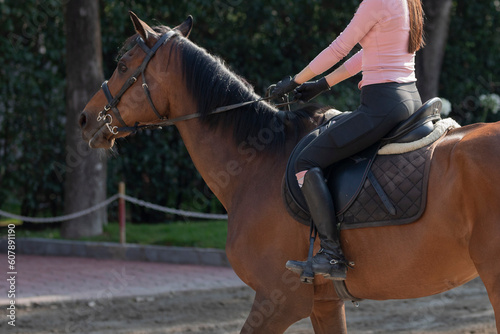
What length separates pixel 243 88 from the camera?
441 centimetres

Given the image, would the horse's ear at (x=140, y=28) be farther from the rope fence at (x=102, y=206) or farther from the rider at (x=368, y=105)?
the rope fence at (x=102, y=206)

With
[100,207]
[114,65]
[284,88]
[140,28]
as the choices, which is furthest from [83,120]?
[114,65]

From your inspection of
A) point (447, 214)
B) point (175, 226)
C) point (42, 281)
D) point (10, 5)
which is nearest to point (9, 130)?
point (10, 5)

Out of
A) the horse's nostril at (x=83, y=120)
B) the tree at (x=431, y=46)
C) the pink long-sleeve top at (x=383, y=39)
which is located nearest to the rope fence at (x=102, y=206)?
the tree at (x=431, y=46)

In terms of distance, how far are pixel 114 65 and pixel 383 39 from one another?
9.52 meters

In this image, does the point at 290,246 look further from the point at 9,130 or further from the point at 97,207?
the point at 9,130

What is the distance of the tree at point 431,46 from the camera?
11344 mm

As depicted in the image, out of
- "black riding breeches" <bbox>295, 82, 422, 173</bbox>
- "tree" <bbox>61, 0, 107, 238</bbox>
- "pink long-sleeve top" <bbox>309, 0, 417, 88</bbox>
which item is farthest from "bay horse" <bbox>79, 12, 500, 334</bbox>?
"tree" <bbox>61, 0, 107, 238</bbox>

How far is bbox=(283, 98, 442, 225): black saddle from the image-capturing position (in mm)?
3740

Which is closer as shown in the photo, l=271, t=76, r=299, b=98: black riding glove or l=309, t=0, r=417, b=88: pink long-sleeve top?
l=309, t=0, r=417, b=88: pink long-sleeve top

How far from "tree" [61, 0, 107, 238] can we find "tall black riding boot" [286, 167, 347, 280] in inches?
305

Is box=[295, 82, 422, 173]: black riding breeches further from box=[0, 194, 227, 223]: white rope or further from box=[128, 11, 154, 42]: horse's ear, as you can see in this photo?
box=[0, 194, 227, 223]: white rope

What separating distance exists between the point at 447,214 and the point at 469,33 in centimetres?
1145

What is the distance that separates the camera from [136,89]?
4492 millimetres
